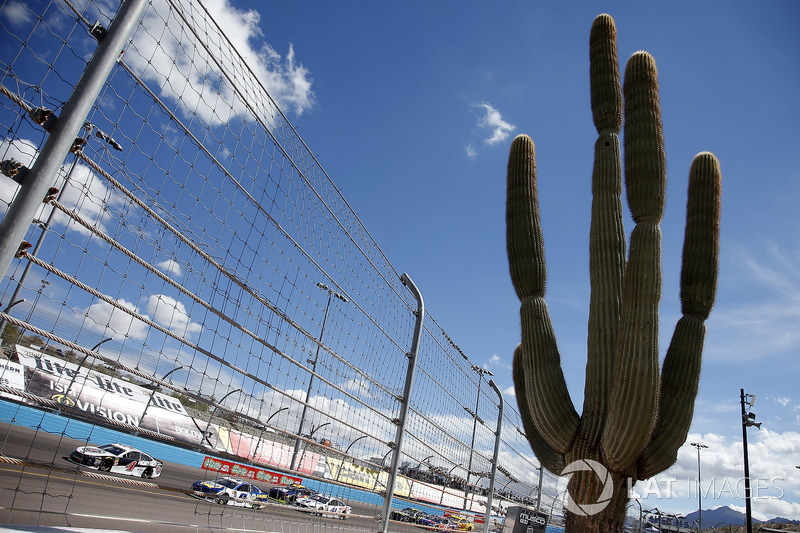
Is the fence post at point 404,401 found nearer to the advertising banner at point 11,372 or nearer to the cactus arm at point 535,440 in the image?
the cactus arm at point 535,440

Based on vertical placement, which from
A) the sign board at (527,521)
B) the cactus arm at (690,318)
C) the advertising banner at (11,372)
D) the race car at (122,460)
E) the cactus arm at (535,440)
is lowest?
the race car at (122,460)

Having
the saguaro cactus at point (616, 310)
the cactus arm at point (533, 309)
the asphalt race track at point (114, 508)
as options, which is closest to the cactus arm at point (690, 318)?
the saguaro cactus at point (616, 310)

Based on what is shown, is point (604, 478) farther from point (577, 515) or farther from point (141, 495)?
point (141, 495)

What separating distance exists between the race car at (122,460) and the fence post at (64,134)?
38.3 feet

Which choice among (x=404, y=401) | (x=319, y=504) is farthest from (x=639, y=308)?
(x=319, y=504)

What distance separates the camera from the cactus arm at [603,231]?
18.2ft

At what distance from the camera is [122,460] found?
12188mm

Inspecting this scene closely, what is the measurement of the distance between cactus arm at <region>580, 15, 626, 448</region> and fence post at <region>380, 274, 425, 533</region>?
7.20 ft

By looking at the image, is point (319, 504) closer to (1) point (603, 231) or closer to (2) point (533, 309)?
(2) point (533, 309)

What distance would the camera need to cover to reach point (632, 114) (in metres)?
6.38

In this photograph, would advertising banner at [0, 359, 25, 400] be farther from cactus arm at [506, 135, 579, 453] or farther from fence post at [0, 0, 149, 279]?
cactus arm at [506, 135, 579, 453]

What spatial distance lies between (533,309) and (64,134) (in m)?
5.37

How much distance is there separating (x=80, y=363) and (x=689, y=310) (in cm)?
648

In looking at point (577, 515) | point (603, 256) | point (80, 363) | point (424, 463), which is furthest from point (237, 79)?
point (577, 515)
